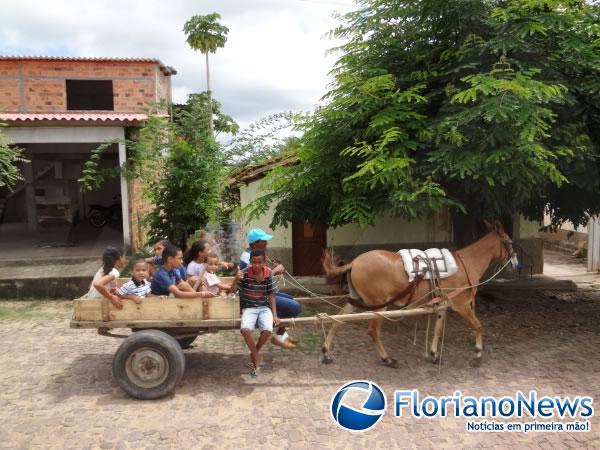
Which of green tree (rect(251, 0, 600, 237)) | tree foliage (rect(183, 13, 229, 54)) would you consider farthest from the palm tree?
green tree (rect(251, 0, 600, 237))

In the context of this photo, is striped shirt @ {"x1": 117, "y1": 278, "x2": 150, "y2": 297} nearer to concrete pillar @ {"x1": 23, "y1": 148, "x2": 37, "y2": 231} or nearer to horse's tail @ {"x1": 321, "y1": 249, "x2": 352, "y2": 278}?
horse's tail @ {"x1": 321, "y1": 249, "x2": 352, "y2": 278}

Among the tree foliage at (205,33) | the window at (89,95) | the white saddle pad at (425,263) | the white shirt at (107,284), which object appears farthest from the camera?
the tree foliage at (205,33)

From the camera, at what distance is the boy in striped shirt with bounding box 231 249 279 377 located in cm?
472

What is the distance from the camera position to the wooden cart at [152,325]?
452cm

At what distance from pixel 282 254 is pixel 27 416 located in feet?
22.1

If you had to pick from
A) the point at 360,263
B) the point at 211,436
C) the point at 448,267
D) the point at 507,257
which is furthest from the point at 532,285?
the point at 211,436

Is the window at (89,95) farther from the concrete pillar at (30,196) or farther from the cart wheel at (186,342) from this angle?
the cart wheel at (186,342)

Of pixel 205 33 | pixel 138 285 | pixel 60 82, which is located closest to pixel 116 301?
pixel 138 285

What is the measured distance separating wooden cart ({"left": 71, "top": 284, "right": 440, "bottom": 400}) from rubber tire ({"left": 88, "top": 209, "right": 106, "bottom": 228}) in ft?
40.1

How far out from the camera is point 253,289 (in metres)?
4.78

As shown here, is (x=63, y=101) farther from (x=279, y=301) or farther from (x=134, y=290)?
(x=279, y=301)

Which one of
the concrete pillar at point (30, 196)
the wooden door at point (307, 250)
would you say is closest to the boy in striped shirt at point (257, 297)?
the wooden door at point (307, 250)

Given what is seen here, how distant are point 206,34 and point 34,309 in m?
17.9

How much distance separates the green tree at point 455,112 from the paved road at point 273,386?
178cm
